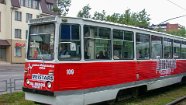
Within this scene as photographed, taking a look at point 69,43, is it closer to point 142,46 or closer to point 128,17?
point 142,46

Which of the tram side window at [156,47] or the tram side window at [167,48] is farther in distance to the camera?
the tram side window at [167,48]

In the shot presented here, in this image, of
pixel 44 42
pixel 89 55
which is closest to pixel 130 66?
pixel 89 55

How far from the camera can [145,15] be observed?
55.7m

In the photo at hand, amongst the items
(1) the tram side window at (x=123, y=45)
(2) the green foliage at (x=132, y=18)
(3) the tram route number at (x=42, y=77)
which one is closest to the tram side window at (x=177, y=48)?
(1) the tram side window at (x=123, y=45)

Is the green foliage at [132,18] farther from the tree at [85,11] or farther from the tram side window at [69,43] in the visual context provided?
the tram side window at [69,43]

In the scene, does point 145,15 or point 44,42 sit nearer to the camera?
point 44,42

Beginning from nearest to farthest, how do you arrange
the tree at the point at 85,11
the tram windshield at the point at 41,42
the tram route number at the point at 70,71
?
the tram route number at the point at 70,71 < the tram windshield at the point at 41,42 < the tree at the point at 85,11

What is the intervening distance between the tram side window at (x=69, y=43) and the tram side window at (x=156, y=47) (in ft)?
18.2

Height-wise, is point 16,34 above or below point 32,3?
below

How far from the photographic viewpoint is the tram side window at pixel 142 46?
13.7 metres

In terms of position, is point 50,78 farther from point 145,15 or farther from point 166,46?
point 145,15

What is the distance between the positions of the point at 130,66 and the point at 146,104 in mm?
1494

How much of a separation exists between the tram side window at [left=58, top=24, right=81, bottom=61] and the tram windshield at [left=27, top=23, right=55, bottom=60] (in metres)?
Answer: 0.27

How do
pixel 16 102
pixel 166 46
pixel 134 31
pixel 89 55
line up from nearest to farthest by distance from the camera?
pixel 89 55
pixel 16 102
pixel 134 31
pixel 166 46
